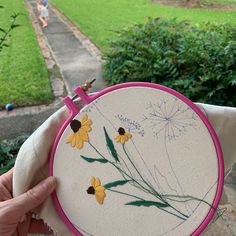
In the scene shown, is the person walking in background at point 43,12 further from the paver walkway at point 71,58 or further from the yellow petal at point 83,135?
the yellow petal at point 83,135

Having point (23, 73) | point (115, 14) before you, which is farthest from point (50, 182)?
point (115, 14)

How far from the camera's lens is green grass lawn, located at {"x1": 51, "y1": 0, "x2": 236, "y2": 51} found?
8413 mm

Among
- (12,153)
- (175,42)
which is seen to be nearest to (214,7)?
(175,42)

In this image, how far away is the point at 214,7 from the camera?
11.5 m

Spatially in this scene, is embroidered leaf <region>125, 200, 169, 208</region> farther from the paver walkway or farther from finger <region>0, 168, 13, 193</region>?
the paver walkway

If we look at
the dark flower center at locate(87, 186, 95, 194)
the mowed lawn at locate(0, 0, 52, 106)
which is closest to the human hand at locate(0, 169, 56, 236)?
the dark flower center at locate(87, 186, 95, 194)

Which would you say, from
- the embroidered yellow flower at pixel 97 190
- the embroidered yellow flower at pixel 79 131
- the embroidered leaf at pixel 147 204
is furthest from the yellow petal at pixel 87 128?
the embroidered leaf at pixel 147 204

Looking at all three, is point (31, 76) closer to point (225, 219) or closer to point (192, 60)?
point (192, 60)

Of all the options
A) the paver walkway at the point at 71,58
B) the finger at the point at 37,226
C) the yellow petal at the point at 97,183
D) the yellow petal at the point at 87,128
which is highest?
the yellow petal at the point at 87,128

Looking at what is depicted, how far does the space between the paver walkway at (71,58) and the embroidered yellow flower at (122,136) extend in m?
3.61

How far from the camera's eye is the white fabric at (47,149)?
3.89ft

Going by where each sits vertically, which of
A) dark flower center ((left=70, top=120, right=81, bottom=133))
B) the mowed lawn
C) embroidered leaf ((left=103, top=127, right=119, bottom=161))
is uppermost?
dark flower center ((left=70, top=120, right=81, bottom=133))

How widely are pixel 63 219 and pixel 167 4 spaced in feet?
37.5

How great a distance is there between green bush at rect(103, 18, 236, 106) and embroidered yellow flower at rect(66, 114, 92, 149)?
253cm
